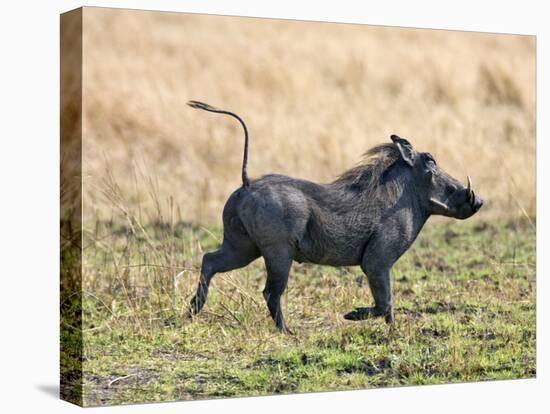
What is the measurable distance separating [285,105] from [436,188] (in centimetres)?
541

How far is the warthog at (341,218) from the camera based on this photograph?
10430 mm

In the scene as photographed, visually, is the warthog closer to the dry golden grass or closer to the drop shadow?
the drop shadow

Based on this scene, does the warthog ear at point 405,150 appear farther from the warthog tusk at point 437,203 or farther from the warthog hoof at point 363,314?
the warthog hoof at point 363,314

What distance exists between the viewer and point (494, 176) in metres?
15.5

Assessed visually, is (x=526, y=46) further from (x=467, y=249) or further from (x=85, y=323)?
(x=85, y=323)

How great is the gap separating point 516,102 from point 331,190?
4959 mm

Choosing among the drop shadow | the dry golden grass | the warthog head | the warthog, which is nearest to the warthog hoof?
the warthog

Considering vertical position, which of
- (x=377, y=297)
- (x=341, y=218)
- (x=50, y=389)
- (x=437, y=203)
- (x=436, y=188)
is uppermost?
(x=436, y=188)

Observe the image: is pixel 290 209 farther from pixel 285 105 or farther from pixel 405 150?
pixel 285 105

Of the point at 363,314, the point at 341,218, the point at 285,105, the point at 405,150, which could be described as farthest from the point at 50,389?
the point at 285,105

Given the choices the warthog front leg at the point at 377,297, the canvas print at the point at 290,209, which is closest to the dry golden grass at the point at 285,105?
the canvas print at the point at 290,209

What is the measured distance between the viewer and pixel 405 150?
1106 cm

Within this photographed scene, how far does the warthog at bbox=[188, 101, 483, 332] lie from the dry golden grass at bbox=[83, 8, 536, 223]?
3.78 m

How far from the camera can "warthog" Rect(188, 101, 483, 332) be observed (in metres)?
10.4
